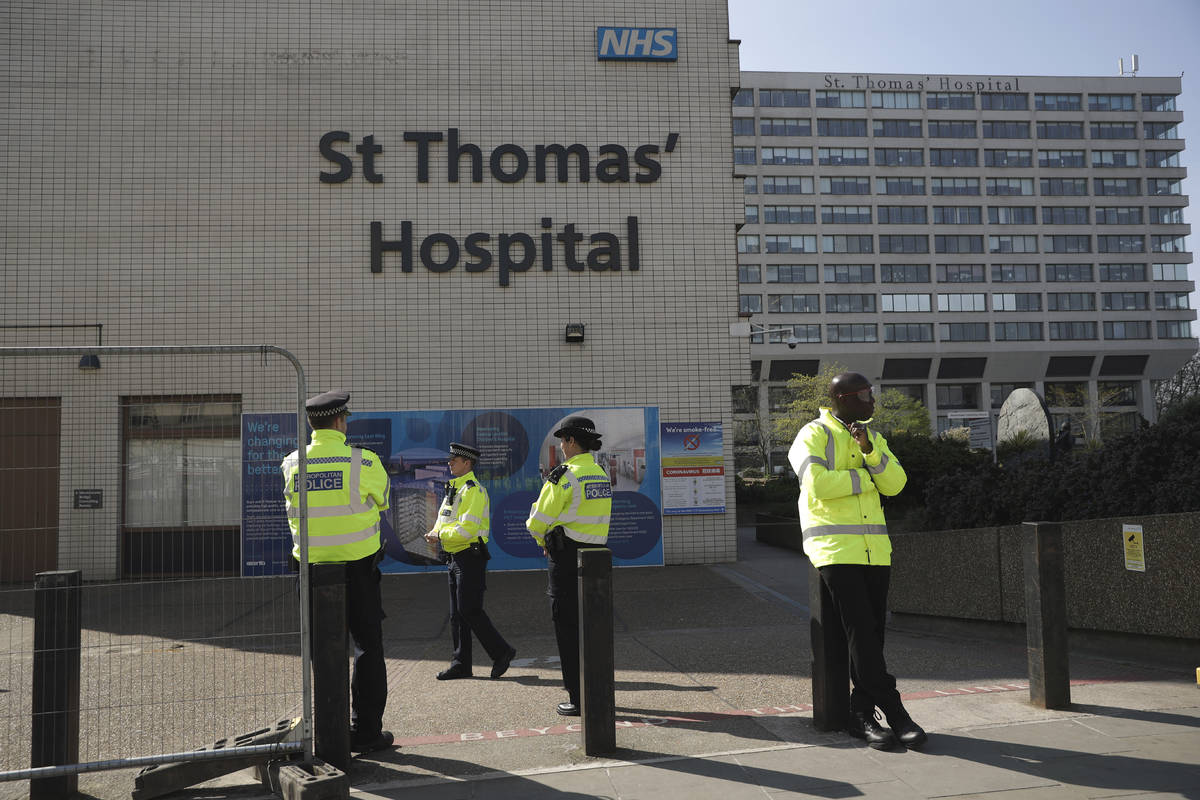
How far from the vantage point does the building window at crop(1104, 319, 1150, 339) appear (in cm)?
6681

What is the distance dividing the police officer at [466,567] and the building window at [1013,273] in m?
67.3

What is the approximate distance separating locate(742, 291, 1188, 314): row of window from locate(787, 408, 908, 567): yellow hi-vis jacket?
199ft

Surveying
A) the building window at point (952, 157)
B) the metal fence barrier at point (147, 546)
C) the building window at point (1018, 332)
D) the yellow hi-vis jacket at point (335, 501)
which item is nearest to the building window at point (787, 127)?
the building window at point (952, 157)

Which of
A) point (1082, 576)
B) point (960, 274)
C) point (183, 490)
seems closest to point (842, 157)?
point (960, 274)

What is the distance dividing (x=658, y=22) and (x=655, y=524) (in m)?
8.41

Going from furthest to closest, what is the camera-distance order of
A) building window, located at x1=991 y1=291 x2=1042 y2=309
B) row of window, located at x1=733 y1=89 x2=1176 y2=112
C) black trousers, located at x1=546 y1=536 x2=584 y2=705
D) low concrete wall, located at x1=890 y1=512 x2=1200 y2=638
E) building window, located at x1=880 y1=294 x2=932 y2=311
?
building window, located at x1=991 y1=291 x2=1042 y2=309 < building window, located at x1=880 y1=294 x2=932 y2=311 < row of window, located at x1=733 y1=89 x2=1176 y2=112 < low concrete wall, located at x1=890 y1=512 x2=1200 y2=638 < black trousers, located at x1=546 y1=536 x2=584 y2=705

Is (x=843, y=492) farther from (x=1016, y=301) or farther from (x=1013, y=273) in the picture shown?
(x=1013, y=273)

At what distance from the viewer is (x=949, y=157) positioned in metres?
65.7

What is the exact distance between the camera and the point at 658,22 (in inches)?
570

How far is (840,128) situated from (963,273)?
47.7 ft

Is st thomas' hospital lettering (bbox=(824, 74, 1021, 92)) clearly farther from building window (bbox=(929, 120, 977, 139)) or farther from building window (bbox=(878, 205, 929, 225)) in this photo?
building window (bbox=(878, 205, 929, 225))

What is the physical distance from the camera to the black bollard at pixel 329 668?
4211mm

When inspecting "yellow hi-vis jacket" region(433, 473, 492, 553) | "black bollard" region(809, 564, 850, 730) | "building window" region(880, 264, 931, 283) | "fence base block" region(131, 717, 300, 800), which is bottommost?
"fence base block" region(131, 717, 300, 800)

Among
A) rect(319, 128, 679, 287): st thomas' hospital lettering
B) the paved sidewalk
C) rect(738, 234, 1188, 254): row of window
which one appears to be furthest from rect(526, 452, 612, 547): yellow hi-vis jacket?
rect(738, 234, 1188, 254): row of window
